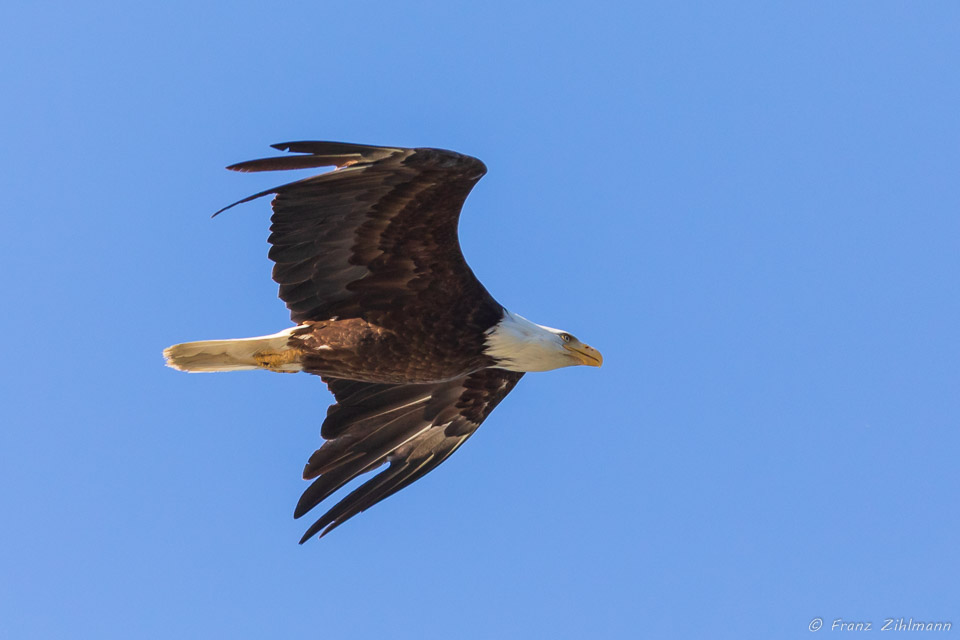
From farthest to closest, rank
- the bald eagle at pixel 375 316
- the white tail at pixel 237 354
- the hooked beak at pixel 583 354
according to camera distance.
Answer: the hooked beak at pixel 583 354, the white tail at pixel 237 354, the bald eagle at pixel 375 316

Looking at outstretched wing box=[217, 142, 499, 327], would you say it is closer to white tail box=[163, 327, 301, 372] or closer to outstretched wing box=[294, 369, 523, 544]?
white tail box=[163, 327, 301, 372]

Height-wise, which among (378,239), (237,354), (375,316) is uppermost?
(378,239)

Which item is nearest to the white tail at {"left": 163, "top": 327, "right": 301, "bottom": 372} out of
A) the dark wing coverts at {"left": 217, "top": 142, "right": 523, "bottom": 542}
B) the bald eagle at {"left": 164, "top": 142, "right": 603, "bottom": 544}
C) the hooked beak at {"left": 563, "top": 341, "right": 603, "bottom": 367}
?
the bald eagle at {"left": 164, "top": 142, "right": 603, "bottom": 544}

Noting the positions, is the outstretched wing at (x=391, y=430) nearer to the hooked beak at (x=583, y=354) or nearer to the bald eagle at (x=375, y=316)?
the bald eagle at (x=375, y=316)

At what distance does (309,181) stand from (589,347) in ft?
9.70

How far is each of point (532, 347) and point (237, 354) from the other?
2.44m

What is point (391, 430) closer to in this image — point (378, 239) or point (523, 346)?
point (523, 346)

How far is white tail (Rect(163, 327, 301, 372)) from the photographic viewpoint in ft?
36.3

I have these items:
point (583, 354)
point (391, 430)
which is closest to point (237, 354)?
point (391, 430)

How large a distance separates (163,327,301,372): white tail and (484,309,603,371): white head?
1649 millimetres

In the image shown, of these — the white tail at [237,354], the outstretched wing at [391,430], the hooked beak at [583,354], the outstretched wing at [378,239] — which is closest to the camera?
the outstretched wing at [378,239]

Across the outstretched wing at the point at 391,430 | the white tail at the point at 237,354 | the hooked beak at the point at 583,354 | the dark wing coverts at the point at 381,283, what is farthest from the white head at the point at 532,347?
the white tail at the point at 237,354

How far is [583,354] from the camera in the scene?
Answer: 11.5 meters

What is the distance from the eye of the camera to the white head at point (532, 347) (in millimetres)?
11141
